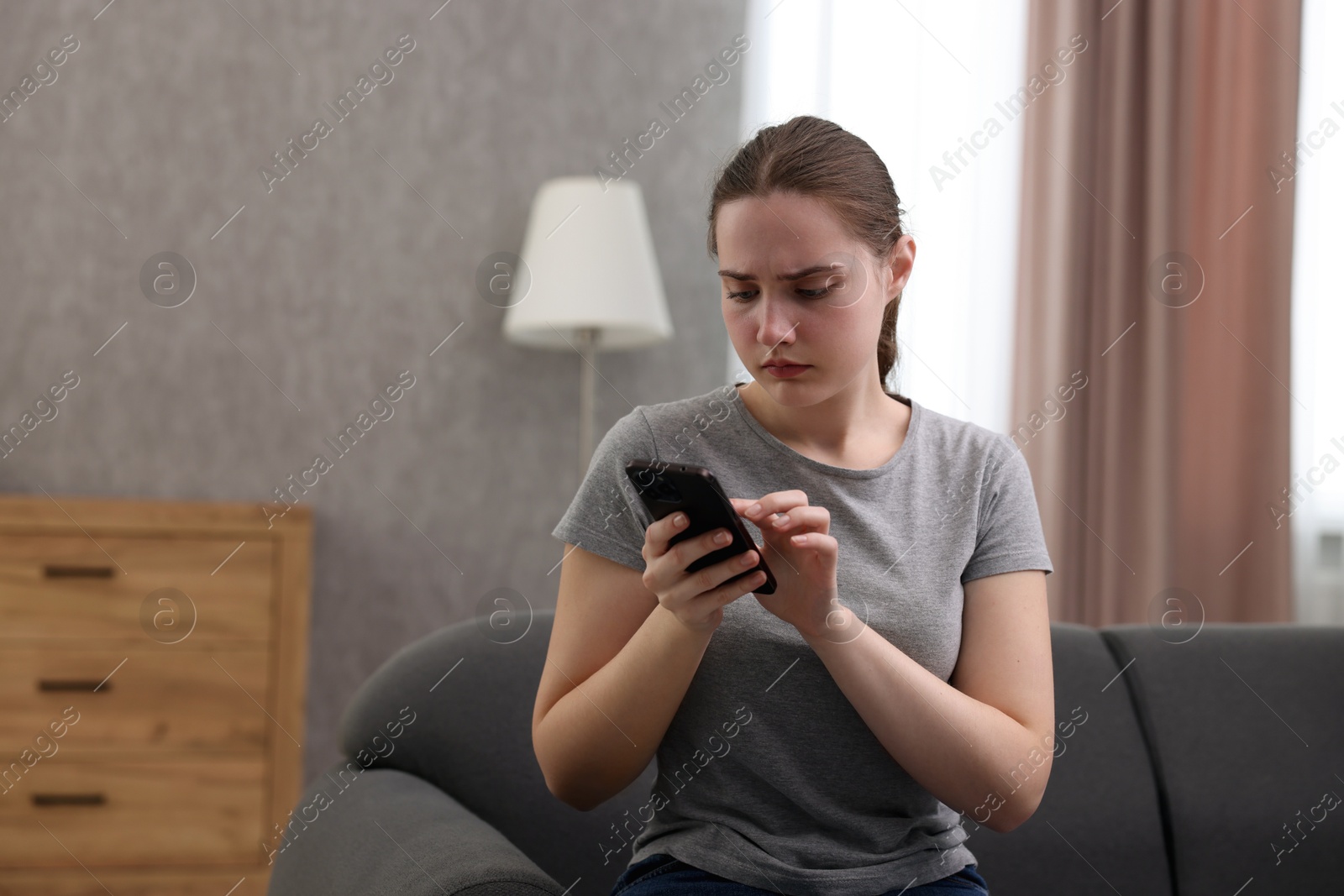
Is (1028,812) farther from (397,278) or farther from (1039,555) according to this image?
(397,278)

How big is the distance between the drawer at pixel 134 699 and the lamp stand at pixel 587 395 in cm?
93

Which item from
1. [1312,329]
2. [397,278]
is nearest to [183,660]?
[397,278]

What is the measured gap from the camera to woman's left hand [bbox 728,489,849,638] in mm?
974

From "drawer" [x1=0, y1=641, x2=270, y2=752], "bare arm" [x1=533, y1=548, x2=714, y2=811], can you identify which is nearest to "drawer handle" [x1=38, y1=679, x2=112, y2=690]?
"drawer" [x1=0, y1=641, x2=270, y2=752]

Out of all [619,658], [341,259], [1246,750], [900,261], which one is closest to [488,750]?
[619,658]

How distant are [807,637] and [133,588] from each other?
1.80m

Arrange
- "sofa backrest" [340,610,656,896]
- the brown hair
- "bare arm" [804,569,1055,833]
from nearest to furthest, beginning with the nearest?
"bare arm" [804,569,1055,833]
the brown hair
"sofa backrest" [340,610,656,896]

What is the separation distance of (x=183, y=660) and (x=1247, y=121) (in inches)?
101

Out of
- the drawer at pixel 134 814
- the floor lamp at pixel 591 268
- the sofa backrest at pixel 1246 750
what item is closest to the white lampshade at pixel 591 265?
the floor lamp at pixel 591 268

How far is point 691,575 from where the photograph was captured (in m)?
0.98

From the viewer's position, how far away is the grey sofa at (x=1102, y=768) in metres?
1.38

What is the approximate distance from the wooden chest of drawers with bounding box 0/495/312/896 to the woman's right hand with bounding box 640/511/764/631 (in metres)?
1.63

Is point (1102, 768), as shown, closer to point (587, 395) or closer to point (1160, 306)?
point (1160, 306)

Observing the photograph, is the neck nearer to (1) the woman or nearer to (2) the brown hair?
(1) the woman
